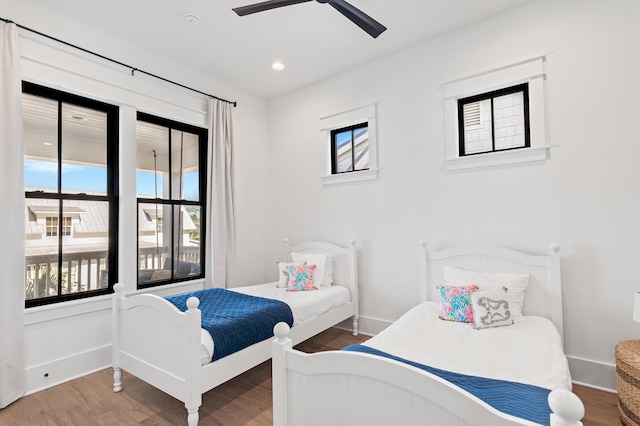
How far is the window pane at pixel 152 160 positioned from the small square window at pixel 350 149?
190cm

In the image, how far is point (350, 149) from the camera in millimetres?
3918

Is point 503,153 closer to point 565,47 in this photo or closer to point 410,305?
point 565,47

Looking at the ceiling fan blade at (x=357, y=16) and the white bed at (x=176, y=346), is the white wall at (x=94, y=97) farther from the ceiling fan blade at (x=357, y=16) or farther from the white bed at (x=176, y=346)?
the ceiling fan blade at (x=357, y=16)

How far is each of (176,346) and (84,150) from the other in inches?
81.8

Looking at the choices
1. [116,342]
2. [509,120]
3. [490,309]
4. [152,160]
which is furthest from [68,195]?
[509,120]

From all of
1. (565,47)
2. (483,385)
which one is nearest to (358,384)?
(483,385)

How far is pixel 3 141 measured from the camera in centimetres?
235

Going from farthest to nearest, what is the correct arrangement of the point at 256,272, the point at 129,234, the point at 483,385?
1. the point at 256,272
2. the point at 129,234
3. the point at 483,385

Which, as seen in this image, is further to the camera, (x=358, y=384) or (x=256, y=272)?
(x=256, y=272)

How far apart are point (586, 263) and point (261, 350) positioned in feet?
8.27

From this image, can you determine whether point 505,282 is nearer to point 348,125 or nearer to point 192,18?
→ point 348,125

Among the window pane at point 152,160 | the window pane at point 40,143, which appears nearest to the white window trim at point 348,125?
the window pane at point 152,160

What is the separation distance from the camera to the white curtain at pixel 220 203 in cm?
376

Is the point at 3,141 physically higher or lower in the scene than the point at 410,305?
higher
